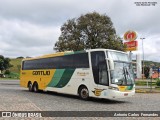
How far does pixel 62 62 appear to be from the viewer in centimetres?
2312

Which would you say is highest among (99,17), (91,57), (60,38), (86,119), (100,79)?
(99,17)

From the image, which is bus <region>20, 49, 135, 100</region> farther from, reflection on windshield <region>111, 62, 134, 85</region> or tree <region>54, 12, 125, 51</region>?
tree <region>54, 12, 125, 51</region>

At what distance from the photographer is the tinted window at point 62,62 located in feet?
68.7

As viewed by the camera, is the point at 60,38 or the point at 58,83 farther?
the point at 60,38

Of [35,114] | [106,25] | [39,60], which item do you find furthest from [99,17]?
[35,114]

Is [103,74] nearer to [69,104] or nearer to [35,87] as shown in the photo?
[69,104]

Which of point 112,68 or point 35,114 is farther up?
point 112,68

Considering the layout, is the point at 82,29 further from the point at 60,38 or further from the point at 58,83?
the point at 58,83

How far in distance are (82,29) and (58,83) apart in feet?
70.7

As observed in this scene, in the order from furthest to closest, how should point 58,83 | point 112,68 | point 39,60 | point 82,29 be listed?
point 82,29 → point 39,60 → point 58,83 → point 112,68

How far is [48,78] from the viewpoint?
24.8 meters

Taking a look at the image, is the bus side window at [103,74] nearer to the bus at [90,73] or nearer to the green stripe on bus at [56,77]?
the bus at [90,73]

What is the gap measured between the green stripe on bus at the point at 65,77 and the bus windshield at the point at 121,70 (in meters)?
3.72

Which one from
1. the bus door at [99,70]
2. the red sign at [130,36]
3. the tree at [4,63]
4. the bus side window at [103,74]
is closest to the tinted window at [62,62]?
the bus door at [99,70]
